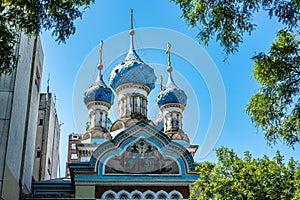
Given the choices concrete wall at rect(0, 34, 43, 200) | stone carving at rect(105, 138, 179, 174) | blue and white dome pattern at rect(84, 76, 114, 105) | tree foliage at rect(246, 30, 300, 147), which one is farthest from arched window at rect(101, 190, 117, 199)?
blue and white dome pattern at rect(84, 76, 114, 105)

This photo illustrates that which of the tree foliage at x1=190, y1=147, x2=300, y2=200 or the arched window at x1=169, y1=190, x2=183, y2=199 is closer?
the tree foliage at x1=190, y1=147, x2=300, y2=200

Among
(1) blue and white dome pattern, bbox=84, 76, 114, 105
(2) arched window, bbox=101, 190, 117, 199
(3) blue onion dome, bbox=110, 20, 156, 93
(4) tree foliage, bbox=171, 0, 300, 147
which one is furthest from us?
(1) blue and white dome pattern, bbox=84, 76, 114, 105

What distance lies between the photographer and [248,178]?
35.6 feet

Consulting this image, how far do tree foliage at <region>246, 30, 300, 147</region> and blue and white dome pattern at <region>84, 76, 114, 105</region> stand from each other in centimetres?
1525

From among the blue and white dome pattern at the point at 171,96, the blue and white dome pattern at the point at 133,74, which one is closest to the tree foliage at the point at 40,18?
the blue and white dome pattern at the point at 133,74

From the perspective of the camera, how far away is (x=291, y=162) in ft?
36.4

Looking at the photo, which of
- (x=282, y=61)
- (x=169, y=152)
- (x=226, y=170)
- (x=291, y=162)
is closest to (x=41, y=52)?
(x=169, y=152)

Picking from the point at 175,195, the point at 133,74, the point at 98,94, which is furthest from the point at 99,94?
the point at 175,195

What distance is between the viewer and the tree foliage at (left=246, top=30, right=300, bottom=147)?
766 cm

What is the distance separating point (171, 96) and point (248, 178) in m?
13.1

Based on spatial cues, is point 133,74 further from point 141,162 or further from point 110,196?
point 110,196

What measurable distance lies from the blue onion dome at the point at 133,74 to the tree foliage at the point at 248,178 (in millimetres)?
10381

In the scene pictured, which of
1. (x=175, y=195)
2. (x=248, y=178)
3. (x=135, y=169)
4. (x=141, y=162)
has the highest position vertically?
(x=141, y=162)

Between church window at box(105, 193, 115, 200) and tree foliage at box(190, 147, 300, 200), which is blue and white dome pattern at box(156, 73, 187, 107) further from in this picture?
tree foliage at box(190, 147, 300, 200)
